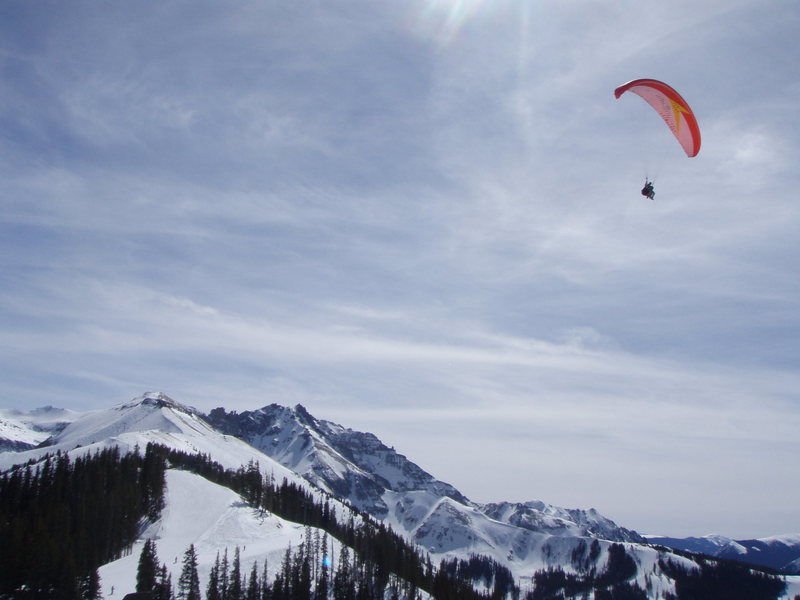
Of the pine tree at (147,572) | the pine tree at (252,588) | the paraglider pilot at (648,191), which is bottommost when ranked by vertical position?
the pine tree at (252,588)

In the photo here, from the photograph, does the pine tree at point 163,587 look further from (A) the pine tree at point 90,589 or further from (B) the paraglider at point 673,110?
(B) the paraglider at point 673,110

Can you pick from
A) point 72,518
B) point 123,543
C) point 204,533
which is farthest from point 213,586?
point 72,518

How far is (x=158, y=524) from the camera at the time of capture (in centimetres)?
12606

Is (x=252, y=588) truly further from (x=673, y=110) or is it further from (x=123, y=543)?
(x=673, y=110)

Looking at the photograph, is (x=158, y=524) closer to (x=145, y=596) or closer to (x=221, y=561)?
(x=221, y=561)

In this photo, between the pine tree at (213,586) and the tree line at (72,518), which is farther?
the pine tree at (213,586)

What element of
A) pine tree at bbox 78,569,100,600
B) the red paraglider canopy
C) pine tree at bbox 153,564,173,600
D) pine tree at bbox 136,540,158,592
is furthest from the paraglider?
pine tree at bbox 136,540,158,592

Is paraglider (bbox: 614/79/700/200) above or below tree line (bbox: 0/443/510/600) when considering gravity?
above

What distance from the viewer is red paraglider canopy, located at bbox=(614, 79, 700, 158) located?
41719 millimetres

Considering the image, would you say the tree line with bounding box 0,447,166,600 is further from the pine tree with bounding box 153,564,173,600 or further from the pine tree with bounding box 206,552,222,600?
the pine tree with bounding box 206,552,222,600

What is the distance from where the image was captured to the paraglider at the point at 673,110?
137 ft

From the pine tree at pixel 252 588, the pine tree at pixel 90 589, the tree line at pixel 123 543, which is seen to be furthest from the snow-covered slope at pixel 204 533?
the pine tree at pixel 252 588

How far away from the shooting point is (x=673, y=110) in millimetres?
42531

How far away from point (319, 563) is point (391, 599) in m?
16.5
